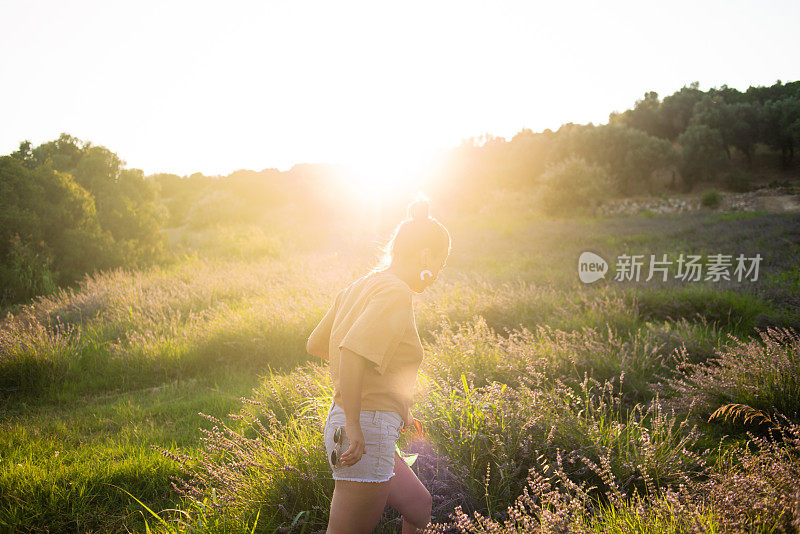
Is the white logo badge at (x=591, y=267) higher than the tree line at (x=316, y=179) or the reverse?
the reverse

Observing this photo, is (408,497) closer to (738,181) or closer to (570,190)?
(570,190)

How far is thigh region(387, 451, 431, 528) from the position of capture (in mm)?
1882

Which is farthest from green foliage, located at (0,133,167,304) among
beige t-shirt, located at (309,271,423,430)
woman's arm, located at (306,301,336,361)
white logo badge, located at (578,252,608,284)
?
white logo badge, located at (578,252,608,284)

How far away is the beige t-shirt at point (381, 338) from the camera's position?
1633 millimetres

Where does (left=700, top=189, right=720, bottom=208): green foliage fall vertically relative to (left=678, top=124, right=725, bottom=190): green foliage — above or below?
below

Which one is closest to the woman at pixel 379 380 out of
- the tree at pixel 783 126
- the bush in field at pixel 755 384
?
the bush in field at pixel 755 384

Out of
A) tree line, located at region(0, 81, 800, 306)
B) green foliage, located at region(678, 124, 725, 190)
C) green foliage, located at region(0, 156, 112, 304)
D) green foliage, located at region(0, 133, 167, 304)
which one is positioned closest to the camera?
green foliage, located at region(0, 156, 112, 304)

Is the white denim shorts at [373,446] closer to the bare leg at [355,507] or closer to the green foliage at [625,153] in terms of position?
the bare leg at [355,507]

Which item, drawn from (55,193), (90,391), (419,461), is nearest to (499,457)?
(419,461)

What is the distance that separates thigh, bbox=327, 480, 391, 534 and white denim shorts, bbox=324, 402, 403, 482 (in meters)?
0.03

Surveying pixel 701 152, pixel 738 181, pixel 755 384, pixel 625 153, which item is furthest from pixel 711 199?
pixel 755 384

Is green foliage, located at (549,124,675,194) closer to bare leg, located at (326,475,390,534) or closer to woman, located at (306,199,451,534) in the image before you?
woman, located at (306,199,451,534)

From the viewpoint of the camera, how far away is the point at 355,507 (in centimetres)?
168

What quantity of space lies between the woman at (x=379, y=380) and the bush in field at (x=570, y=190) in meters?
24.2
